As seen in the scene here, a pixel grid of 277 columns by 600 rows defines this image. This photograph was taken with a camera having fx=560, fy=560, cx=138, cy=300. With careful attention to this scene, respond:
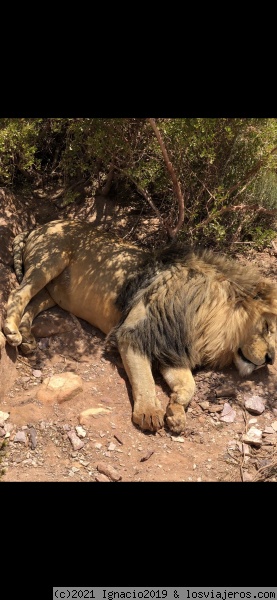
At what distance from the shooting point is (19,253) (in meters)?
6.26

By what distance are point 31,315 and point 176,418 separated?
6.43 ft

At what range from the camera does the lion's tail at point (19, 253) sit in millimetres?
6171

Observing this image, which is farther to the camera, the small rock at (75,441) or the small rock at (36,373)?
the small rock at (36,373)

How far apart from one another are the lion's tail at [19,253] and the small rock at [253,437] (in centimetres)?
290

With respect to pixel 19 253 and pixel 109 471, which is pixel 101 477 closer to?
pixel 109 471

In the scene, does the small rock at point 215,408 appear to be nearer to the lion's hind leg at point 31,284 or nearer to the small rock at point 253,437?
the small rock at point 253,437

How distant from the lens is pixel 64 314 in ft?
20.1

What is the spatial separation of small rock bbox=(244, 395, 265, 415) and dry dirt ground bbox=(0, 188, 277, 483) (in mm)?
28

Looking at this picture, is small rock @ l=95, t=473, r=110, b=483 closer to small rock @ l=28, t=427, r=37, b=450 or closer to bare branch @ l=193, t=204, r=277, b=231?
small rock @ l=28, t=427, r=37, b=450

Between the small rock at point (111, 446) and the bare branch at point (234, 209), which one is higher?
the bare branch at point (234, 209)

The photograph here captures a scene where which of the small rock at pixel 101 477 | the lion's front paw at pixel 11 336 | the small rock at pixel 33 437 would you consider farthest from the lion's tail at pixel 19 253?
the small rock at pixel 101 477

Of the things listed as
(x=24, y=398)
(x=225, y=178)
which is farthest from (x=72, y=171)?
(x=24, y=398)

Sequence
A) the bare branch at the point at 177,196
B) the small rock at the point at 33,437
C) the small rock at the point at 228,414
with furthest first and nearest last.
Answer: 1. the bare branch at the point at 177,196
2. the small rock at the point at 228,414
3. the small rock at the point at 33,437

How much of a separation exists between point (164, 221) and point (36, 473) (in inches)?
135
